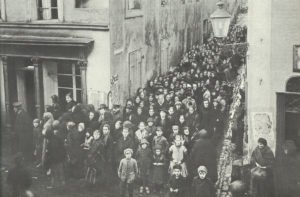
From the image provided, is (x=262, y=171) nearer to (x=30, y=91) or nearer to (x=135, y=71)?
(x=135, y=71)

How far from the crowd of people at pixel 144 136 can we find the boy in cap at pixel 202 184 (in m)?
0.02

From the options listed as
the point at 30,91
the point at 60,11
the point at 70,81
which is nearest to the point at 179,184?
the point at 70,81

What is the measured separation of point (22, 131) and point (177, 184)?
1.79 metres

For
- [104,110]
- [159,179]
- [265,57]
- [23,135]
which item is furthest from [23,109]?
[265,57]

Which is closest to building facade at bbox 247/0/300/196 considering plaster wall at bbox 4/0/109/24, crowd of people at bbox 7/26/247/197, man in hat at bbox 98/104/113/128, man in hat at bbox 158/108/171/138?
crowd of people at bbox 7/26/247/197

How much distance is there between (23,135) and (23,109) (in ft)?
0.92

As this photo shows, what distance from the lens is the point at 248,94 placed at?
4656 mm

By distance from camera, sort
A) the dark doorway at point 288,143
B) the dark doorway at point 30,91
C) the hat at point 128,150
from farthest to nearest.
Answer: the dark doorway at point 30,91
the hat at point 128,150
the dark doorway at point 288,143

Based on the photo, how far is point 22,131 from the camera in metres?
4.96

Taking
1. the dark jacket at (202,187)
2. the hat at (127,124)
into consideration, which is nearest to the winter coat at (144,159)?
the hat at (127,124)

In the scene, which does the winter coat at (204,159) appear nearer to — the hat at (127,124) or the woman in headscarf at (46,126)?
the hat at (127,124)

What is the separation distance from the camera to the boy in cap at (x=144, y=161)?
4.64 meters

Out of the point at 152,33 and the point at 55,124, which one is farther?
the point at 152,33

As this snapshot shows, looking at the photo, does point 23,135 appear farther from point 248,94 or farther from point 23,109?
point 248,94
